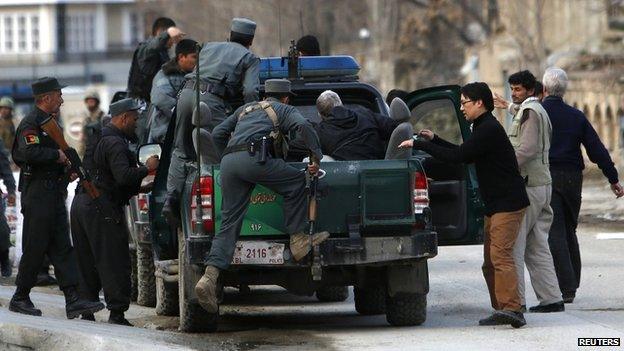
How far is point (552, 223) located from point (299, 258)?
9.52 feet

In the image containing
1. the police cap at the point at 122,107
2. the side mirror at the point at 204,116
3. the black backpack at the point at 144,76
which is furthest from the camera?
the black backpack at the point at 144,76

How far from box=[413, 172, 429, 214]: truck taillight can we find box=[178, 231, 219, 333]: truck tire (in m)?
1.66

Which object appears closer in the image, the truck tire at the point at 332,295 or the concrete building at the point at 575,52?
the truck tire at the point at 332,295

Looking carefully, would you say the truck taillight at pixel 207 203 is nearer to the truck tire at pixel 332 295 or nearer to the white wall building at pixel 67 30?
the truck tire at pixel 332 295

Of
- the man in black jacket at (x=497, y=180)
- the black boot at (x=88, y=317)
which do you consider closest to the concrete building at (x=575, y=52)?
the black boot at (x=88, y=317)

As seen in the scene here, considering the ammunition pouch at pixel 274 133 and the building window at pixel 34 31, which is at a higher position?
the building window at pixel 34 31

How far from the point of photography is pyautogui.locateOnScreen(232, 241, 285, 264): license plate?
40.4ft

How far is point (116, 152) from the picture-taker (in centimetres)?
1328

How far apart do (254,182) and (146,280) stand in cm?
341

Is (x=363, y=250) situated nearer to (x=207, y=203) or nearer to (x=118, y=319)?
(x=207, y=203)

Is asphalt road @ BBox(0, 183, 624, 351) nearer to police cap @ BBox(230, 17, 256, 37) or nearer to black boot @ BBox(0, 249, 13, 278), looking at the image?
black boot @ BBox(0, 249, 13, 278)

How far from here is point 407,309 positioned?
1315 cm

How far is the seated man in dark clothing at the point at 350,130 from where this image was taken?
13289 mm

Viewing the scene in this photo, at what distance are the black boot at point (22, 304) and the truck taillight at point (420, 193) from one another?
11.1ft
